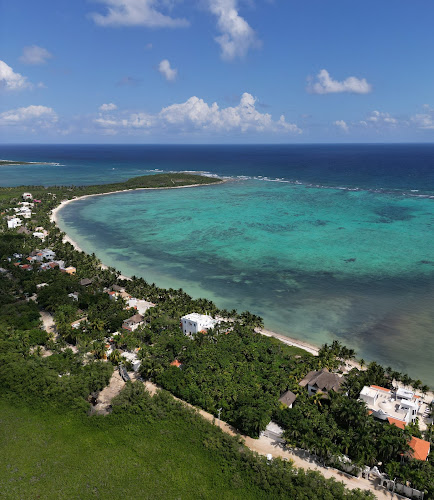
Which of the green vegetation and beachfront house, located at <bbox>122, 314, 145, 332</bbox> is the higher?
beachfront house, located at <bbox>122, 314, 145, 332</bbox>

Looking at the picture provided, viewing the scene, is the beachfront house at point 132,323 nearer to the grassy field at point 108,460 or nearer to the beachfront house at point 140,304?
the beachfront house at point 140,304

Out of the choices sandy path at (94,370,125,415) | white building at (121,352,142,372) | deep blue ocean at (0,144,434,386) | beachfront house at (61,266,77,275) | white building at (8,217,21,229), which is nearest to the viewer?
sandy path at (94,370,125,415)

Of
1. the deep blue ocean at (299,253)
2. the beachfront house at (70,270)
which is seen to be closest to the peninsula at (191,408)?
the deep blue ocean at (299,253)

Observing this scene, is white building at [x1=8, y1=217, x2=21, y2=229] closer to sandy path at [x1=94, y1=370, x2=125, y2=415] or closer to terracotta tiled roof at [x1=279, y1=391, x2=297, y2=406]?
sandy path at [x1=94, y1=370, x2=125, y2=415]

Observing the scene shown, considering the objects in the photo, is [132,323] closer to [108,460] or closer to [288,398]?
[108,460]

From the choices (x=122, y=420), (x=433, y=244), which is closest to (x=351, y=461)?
(x=122, y=420)

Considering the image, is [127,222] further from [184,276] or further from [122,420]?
[122,420]

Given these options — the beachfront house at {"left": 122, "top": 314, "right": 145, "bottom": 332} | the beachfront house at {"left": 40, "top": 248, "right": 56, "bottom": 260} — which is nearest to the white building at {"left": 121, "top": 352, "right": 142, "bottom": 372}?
the beachfront house at {"left": 122, "top": 314, "right": 145, "bottom": 332}
